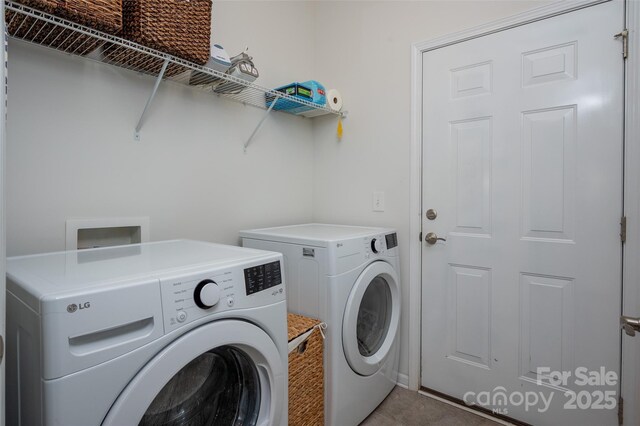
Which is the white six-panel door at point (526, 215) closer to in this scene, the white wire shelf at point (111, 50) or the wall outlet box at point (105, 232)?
the white wire shelf at point (111, 50)

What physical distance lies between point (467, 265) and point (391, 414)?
89cm

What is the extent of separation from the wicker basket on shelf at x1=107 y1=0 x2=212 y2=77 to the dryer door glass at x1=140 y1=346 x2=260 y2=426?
110 centimetres

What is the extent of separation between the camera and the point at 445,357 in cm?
190

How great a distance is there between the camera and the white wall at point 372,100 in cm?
196

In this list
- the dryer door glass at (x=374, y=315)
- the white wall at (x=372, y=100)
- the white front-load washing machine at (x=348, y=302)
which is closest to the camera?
the white front-load washing machine at (x=348, y=302)

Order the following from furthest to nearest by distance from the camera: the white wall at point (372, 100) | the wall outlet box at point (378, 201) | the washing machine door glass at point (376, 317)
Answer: the wall outlet box at point (378, 201)
the white wall at point (372, 100)
the washing machine door glass at point (376, 317)

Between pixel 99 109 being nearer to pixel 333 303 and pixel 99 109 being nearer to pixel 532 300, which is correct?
pixel 333 303

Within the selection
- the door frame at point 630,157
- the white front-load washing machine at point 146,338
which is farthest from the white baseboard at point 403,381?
→ the white front-load washing machine at point 146,338

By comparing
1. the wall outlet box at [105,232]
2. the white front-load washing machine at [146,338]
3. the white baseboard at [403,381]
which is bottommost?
the white baseboard at [403,381]

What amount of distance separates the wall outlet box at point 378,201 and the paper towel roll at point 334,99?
0.62 m

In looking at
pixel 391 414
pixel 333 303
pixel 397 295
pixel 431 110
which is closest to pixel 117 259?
pixel 333 303

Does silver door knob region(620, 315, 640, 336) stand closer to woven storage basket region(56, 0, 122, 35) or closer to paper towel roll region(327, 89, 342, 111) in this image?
woven storage basket region(56, 0, 122, 35)

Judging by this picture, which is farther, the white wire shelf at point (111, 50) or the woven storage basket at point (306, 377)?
the woven storage basket at point (306, 377)

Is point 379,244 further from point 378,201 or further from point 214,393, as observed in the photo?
point 214,393
